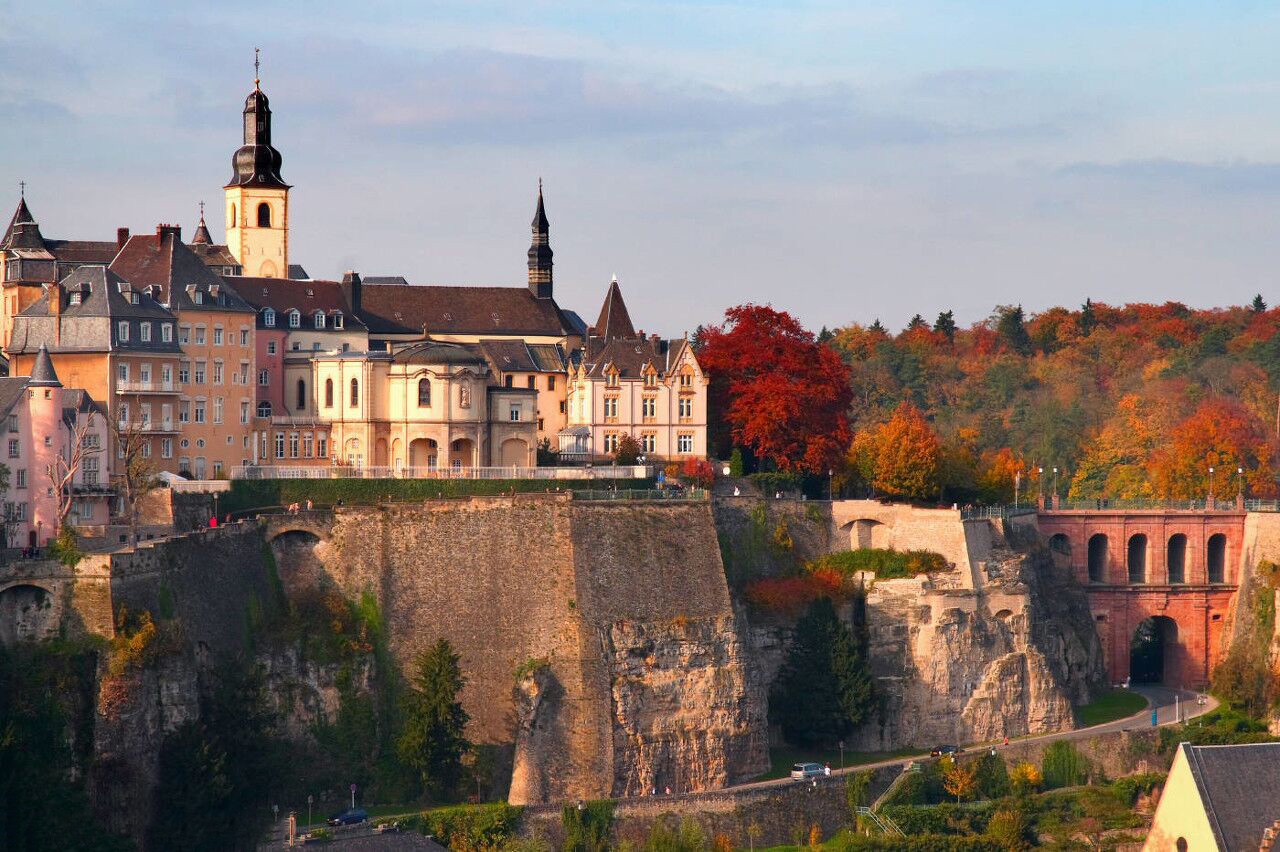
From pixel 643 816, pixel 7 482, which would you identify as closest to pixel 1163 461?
pixel 643 816

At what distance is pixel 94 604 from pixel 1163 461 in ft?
182

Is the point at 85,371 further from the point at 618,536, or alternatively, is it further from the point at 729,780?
the point at 729,780

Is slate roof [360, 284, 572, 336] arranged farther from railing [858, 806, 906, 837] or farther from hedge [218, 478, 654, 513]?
railing [858, 806, 906, 837]

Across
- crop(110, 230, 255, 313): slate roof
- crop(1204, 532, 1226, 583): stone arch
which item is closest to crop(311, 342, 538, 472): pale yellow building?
crop(110, 230, 255, 313): slate roof

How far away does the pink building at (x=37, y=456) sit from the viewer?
7444cm

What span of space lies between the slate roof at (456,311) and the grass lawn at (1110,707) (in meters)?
24.4

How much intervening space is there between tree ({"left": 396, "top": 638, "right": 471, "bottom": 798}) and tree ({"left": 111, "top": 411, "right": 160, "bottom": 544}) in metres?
9.61

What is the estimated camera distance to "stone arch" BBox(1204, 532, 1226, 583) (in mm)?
98000

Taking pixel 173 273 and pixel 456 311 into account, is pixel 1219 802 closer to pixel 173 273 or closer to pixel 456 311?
pixel 456 311

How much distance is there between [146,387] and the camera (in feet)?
275

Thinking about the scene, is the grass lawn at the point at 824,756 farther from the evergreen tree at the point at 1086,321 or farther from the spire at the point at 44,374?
the evergreen tree at the point at 1086,321

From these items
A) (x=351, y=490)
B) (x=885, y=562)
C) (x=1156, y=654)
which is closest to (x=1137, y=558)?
(x=1156, y=654)

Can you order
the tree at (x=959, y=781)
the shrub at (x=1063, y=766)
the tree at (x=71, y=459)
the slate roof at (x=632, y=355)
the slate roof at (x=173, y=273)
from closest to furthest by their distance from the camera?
the tree at (x=71, y=459)
the tree at (x=959, y=781)
the shrub at (x=1063, y=766)
the slate roof at (x=173, y=273)
the slate roof at (x=632, y=355)

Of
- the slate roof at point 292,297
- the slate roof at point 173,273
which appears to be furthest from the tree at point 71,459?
the slate roof at point 292,297
